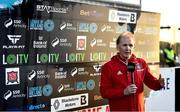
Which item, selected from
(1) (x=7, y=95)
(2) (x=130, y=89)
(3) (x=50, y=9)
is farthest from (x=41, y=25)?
(2) (x=130, y=89)

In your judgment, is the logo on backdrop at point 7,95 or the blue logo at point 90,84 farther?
the blue logo at point 90,84

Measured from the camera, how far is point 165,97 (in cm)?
754

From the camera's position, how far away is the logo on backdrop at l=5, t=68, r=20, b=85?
4.65 metres

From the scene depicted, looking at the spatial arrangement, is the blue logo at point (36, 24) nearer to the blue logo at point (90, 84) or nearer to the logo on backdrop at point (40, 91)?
the logo on backdrop at point (40, 91)

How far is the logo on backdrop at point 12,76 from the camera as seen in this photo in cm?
465

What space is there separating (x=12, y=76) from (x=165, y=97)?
3.54 m

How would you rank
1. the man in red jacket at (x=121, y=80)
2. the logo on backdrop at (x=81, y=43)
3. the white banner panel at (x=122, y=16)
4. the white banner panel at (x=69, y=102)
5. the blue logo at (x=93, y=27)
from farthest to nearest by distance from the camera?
1. the white banner panel at (x=122, y=16)
2. the blue logo at (x=93, y=27)
3. the logo on backdrop at (x=81, y=43)
4. the white banner panel at (x=69, y=102)
5. the man in red jacket at (x=121, y=80)

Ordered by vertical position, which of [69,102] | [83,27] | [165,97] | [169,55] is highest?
[83,27]

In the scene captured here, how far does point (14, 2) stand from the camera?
473cm

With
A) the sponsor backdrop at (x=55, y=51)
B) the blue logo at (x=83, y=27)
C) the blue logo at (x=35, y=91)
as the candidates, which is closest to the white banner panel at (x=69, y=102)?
the sponsor backdrop at (x=55, y=51)

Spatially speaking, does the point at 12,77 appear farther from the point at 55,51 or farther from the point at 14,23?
the point at 55,51

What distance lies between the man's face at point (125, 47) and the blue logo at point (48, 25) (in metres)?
0.95

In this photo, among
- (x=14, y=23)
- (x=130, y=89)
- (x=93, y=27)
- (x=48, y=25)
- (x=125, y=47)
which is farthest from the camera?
(x=93, y=27)

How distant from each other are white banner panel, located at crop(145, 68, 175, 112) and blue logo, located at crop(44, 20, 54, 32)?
2489 millimetres
